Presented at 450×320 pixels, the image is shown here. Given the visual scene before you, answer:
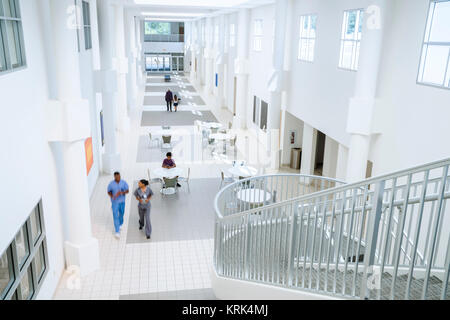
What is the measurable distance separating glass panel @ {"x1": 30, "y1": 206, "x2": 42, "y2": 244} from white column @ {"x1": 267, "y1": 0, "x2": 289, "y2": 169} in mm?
8493

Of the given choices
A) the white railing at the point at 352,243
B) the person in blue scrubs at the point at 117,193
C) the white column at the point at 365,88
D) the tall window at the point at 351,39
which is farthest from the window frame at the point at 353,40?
the person in blue scrubs at the point at 117,193

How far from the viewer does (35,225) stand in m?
5.39

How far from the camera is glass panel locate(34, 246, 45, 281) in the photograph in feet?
17.8

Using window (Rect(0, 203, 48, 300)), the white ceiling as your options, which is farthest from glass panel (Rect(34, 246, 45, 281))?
the white ceiling

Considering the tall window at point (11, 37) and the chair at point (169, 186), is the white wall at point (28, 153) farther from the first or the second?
the chair at point (169, 186)

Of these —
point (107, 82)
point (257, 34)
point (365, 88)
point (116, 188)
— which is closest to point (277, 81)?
point (257, 34)

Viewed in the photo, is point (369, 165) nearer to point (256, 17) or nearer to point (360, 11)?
point (360, 11)

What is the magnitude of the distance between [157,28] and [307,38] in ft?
112

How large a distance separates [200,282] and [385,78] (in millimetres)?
4844

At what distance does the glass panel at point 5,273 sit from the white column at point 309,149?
8725mm

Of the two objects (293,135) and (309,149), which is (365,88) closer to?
(309,149)

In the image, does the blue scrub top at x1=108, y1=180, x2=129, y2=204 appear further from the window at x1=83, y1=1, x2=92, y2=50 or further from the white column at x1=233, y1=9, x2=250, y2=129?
the white column at x1=233, y1=9, x2=250, y2=129

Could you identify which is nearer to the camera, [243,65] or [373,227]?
[373,227]
